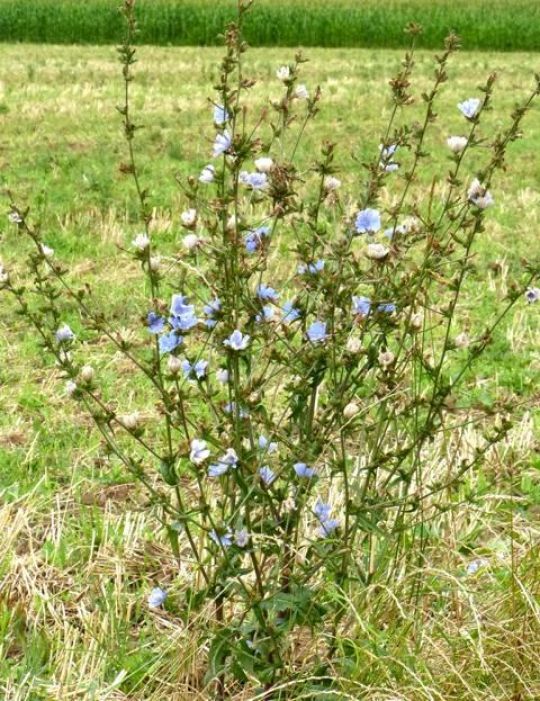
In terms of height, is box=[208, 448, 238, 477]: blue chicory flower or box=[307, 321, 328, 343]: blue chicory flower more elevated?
box=[307, 321, 328, 343]: blue chicory flower

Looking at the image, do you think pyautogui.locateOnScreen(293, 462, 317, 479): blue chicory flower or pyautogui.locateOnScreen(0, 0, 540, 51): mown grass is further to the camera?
pyautogui.locateOnScreen(0, 0, 540, 51): mown grass

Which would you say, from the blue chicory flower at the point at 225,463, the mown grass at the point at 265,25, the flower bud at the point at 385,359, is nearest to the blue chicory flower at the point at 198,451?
the blue chicory flower at the point at 225,463

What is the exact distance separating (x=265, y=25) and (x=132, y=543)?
19913mm

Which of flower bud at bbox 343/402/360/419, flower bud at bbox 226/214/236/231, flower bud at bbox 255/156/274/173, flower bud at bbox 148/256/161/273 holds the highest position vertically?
flower bud at bbox 255/156/274/173

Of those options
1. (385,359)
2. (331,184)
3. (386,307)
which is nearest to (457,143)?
(331,184)

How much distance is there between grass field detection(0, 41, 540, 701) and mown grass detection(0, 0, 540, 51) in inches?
533

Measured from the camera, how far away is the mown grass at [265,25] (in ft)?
70.4

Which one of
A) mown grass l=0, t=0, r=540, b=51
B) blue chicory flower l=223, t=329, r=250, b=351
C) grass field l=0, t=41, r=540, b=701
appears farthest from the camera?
mown grass l=0, t=0, r=540, b=51

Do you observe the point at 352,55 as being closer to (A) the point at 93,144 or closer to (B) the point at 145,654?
(A) the point at 93,144

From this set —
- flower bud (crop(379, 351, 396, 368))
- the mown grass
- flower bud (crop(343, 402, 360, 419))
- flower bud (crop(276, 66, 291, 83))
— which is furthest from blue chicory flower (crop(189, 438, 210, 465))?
the mown grass

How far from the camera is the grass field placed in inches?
105

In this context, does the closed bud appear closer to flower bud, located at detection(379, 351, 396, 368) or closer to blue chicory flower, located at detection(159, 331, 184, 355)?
flower bud, located at detection(379, 351, 396, 368)

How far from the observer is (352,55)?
19500 mm

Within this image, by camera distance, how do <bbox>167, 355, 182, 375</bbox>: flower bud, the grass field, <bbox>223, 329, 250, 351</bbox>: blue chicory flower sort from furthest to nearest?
the grass field
<bbox>167, 355, 182, 375</bbox>: flower bud
<bbox>223, 329, 250, 351</bbox>: blue chicory flower
